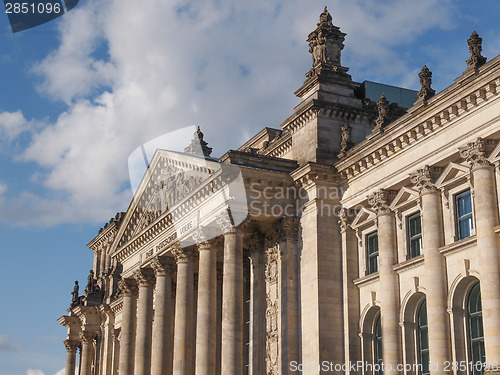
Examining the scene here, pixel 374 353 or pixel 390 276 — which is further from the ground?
pixel 390 276

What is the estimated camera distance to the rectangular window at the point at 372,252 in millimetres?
30016

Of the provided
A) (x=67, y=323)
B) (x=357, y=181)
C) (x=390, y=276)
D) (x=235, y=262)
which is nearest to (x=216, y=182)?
(x=235, y=262)

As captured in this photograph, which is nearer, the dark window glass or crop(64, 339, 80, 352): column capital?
the dark window glass

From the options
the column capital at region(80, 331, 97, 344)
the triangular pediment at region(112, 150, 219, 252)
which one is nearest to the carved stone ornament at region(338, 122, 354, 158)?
the triangular pediment at region(112, 150, 219, 252)

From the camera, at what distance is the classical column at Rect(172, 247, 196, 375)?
36125mm

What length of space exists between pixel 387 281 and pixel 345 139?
22.2 feet

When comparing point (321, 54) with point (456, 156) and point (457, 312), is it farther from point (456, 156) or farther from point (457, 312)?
point (457, 312)

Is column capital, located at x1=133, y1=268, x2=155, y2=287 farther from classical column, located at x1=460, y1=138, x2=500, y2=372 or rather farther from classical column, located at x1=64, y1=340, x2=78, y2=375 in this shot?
classical column, located at x1=64, y1=340, x2=78, y2=375

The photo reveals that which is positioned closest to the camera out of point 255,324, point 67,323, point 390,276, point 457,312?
point 457,312

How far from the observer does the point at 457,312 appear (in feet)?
82.2

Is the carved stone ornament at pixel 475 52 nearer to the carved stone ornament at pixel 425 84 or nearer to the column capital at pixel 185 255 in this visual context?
the carved stone ornament at pixel 425 84

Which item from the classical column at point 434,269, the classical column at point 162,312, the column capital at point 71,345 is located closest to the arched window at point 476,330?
the classical column at point 434,269

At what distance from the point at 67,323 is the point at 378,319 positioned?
40.7m

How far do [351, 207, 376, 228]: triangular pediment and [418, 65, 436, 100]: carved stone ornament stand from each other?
512 centimetres
